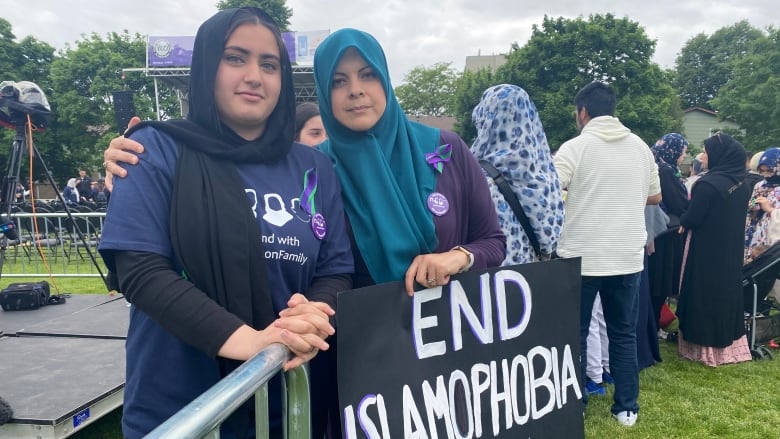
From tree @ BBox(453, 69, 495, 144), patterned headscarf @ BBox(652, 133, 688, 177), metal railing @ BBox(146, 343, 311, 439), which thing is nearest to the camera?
metal railing @ BBox(146, 343, 311, 439)

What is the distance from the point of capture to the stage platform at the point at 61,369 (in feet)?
8.13

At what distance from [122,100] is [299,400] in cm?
378

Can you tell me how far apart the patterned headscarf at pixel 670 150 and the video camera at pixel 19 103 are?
542 cm

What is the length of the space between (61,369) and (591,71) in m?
24.5

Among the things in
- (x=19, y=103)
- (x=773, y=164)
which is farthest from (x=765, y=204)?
(x=19, y=103)

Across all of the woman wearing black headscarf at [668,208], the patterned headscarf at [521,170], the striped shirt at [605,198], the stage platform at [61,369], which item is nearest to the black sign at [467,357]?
the patterned headscarf at [521,170]

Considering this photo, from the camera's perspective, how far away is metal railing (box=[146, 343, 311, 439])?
667 mm

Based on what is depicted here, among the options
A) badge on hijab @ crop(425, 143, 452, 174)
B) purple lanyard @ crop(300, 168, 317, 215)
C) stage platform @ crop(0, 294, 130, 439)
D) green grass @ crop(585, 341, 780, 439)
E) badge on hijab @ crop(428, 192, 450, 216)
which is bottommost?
green grass @ crop(585, 341, 780, 439)

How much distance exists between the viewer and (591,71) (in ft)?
76.4

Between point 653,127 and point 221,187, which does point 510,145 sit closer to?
point 221,187

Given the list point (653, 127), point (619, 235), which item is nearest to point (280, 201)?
point (619, 235)

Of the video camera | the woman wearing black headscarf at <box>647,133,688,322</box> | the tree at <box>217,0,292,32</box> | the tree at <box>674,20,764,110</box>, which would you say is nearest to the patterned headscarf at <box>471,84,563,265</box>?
the woman wearing black headscarf at <box>647,133,688,322</box>

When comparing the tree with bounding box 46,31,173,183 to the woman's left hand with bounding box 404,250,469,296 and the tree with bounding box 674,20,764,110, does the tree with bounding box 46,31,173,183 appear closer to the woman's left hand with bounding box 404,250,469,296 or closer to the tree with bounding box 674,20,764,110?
the woman's left hand with bounding box 404,250,469,296

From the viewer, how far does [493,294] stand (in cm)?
156
